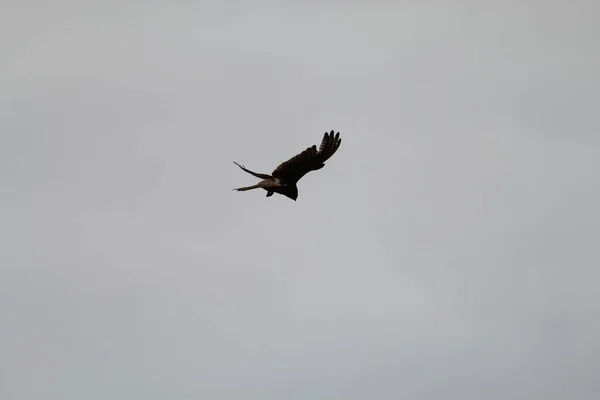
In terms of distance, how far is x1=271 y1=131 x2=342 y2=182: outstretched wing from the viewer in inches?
1022

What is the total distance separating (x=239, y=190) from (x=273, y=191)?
1.99 m

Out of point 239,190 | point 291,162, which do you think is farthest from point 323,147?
point 239,190

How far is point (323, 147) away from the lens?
25953 mm

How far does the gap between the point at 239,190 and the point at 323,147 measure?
10.2 feet

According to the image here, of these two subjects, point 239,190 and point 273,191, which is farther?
point 273,191

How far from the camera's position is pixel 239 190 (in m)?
25.0

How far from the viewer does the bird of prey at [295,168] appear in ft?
85.3

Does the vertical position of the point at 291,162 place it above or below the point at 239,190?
above

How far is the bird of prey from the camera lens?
85.3 ft

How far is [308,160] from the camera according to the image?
26.2m

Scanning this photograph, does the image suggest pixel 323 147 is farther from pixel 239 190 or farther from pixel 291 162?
pixel 239 190

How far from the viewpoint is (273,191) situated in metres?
26.7

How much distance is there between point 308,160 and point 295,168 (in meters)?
0.58

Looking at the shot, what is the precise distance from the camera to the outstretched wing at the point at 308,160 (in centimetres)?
2596
